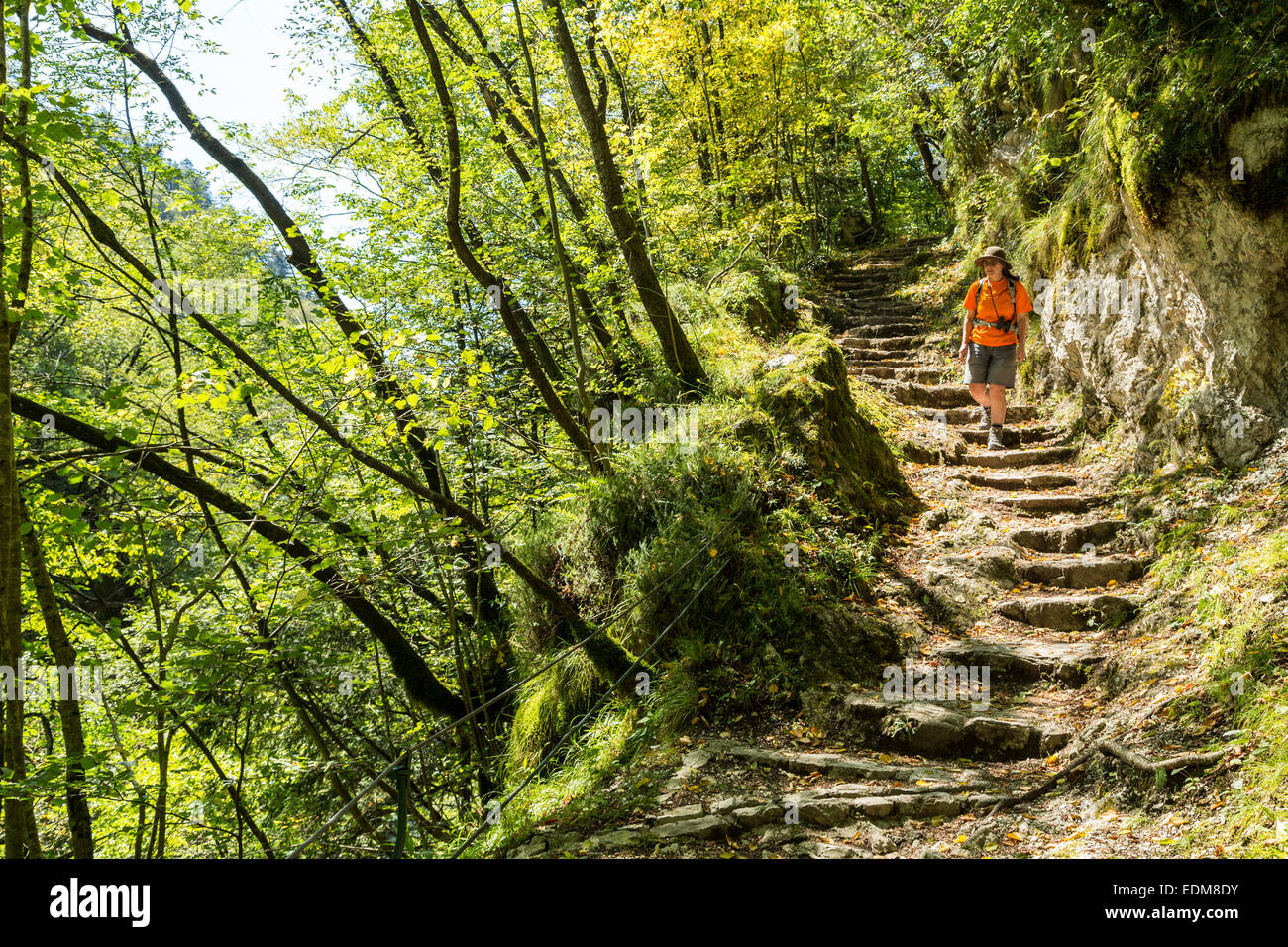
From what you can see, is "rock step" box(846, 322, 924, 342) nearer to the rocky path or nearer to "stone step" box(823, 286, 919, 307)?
"stone step" box(823, 286, 919, 307)

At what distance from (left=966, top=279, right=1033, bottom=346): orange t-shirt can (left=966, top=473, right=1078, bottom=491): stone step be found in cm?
132

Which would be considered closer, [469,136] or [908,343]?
[469,136]

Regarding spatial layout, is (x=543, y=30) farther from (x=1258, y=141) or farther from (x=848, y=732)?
(x=848, y=732)

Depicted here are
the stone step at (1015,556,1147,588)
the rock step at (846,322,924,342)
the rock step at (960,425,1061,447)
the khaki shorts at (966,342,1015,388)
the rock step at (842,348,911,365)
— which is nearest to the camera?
the stone step at (1015,556,1147,588)

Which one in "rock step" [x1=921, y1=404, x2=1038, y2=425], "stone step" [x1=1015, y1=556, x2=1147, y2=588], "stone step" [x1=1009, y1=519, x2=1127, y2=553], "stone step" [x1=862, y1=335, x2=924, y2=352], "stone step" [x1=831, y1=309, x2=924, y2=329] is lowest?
"stone step" [x1=1015, y1=556, x2=1147, y2=588]

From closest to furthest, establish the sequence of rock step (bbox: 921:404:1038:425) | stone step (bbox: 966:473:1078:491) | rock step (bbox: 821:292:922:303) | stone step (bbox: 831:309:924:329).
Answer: stone step (bbox: 966:473:1078:491) → rock step (bbox: 921:404:1038:425) → stone step (bbox: 831:309:924:329) → rock step (bbox: 821:292:922:303)

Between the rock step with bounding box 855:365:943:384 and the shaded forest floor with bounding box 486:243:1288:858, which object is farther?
the rock step with bounding box 855:365:943:384

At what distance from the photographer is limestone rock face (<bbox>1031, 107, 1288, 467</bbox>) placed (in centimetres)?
488

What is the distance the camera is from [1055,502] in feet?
21.0

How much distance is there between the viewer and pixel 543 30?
929cm

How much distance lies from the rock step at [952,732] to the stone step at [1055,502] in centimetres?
279

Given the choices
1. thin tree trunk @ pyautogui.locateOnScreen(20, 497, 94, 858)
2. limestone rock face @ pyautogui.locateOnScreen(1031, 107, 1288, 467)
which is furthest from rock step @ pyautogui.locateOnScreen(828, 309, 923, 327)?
thin tree trunk @ pyautogui.locateOnScreen(20, 497, 94, 858)

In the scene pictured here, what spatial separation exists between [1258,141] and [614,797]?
19.8 feet
